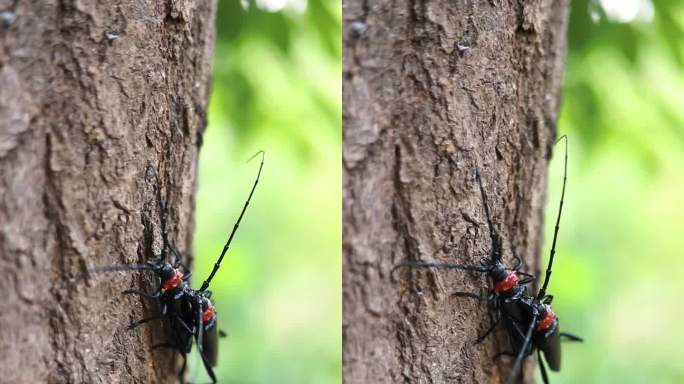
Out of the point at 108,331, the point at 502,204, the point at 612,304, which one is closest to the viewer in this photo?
the point at 108,331

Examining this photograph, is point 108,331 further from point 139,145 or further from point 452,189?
point 452,189

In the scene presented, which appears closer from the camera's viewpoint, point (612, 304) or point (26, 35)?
point (26, 35)

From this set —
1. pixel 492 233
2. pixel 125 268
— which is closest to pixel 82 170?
pixel 125 268

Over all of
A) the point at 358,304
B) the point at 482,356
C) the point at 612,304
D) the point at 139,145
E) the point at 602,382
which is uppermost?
the point at 139,145

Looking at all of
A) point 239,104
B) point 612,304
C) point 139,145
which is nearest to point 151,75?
point 139,145

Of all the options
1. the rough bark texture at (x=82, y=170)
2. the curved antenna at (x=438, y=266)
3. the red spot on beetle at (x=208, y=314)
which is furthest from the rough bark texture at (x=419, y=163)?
the red spot on beetle at (x=208, y=314)

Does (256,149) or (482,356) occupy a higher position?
(256,149)
